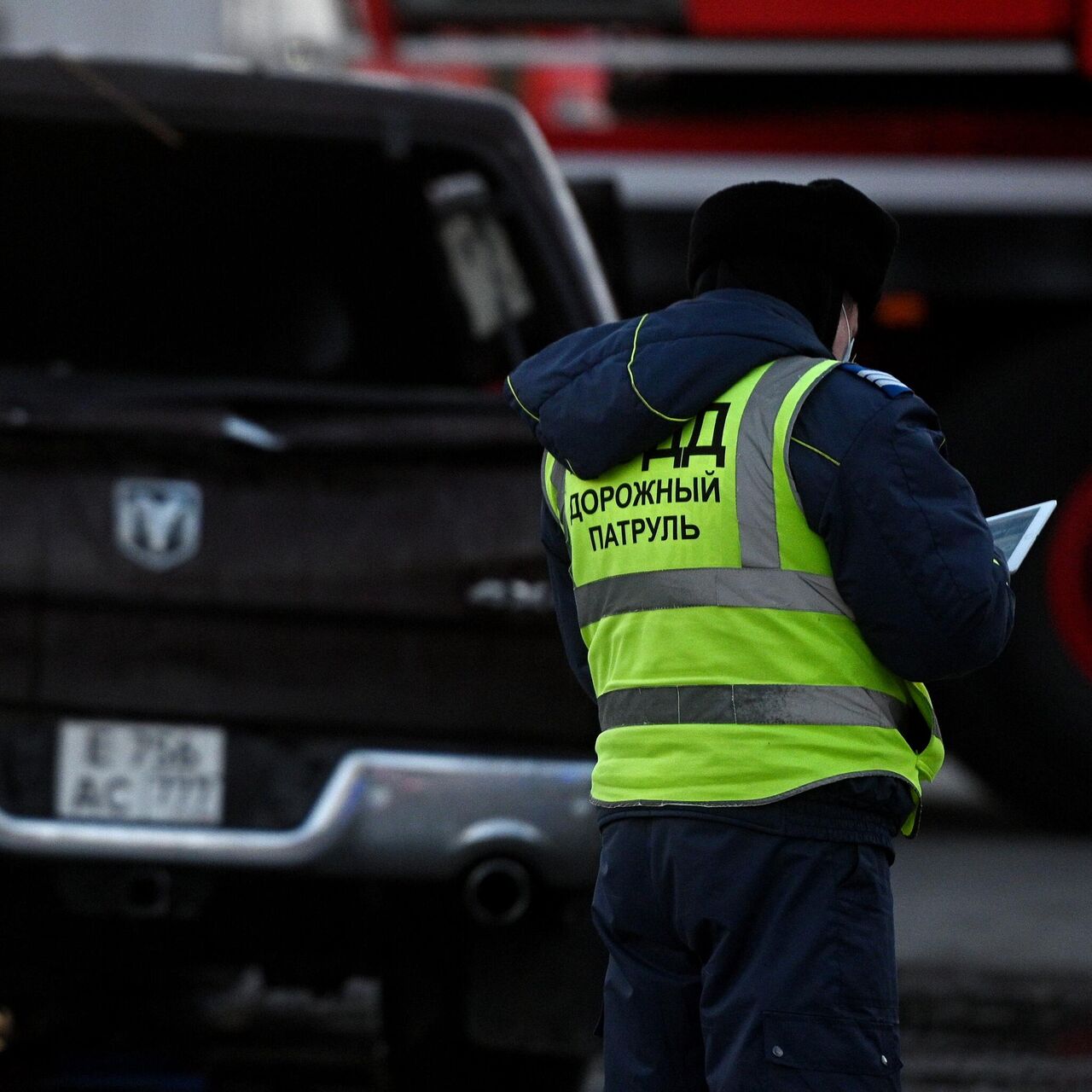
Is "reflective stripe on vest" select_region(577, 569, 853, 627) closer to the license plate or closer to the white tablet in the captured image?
the white tablet

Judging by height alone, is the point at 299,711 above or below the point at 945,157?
below

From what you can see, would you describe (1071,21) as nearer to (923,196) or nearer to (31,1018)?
(923,196)

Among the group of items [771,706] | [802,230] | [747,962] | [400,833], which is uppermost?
[802,230]

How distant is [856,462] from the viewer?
2508 mm

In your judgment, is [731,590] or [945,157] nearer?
[731,590]

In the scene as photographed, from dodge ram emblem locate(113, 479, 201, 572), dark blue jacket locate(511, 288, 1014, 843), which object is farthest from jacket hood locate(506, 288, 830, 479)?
dodge ram emblem locate(113, 479, 201, 572)

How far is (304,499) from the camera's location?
4.00 metres

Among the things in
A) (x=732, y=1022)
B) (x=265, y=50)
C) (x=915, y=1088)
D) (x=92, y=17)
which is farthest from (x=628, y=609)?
(x=92, y=17)

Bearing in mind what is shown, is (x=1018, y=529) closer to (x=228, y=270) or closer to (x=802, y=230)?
(x=802, y=230)

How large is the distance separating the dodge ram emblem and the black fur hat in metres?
1.51

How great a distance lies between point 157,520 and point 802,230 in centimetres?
168

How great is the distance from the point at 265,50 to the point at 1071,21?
117 inches

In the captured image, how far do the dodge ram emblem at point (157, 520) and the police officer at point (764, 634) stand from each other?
1.36 metres

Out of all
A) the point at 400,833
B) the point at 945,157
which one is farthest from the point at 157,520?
the point at 945,157
